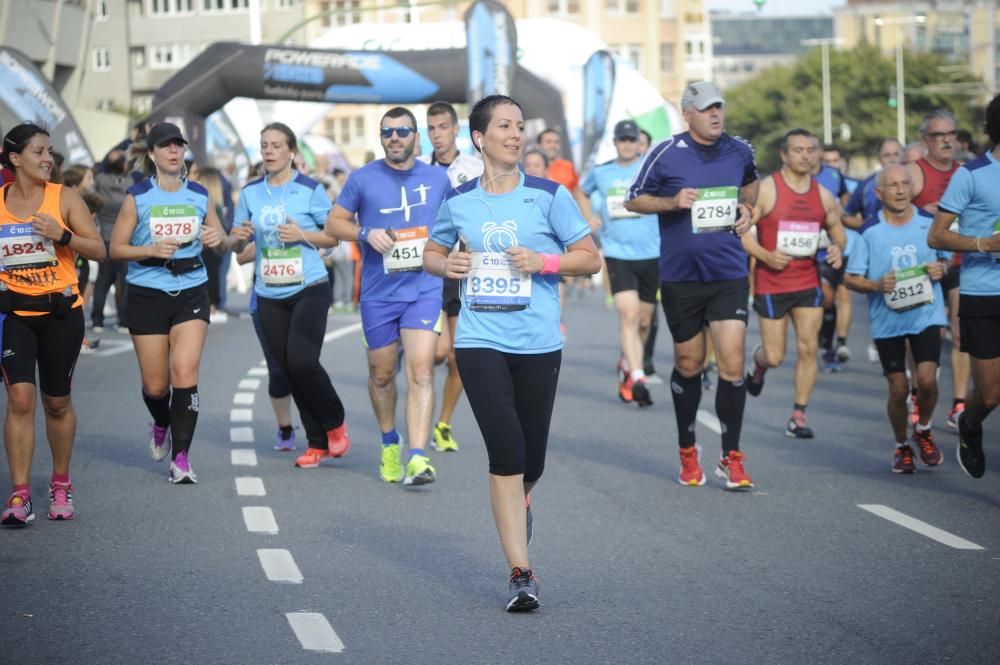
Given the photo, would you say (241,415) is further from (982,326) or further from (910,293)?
(982,326)

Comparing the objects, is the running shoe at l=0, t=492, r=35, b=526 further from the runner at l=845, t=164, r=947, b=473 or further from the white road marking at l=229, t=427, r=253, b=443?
the runner at l=845, t=164, r=947, b=473

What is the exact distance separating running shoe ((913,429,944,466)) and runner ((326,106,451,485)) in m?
3.07

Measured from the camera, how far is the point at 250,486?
33.7 feet

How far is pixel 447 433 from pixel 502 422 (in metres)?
5.08

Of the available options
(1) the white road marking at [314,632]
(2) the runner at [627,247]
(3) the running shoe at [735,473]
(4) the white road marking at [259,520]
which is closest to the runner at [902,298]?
(3) the running shoe at [735,473]

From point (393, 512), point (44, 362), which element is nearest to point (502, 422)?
point (393, 512)

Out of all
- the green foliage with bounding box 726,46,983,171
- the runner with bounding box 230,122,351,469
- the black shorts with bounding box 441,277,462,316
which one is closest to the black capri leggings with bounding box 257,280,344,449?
the runner with bounding box 230,122,351,469

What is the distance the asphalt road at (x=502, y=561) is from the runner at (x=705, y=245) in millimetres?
433

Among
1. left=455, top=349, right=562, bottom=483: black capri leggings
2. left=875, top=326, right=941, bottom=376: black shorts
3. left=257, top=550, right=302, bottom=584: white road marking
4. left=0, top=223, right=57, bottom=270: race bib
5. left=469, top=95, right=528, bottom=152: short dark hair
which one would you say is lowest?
left=257, top=550, right=302, bottom=584: white road marking

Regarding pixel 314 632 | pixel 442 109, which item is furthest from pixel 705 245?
pixel 314 632

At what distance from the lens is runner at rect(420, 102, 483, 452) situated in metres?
11.6

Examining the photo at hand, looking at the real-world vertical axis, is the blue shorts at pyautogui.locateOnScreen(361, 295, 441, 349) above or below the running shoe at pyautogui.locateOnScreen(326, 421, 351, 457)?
above

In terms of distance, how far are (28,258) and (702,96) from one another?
382 centimetres

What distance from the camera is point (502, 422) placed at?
7023mm
